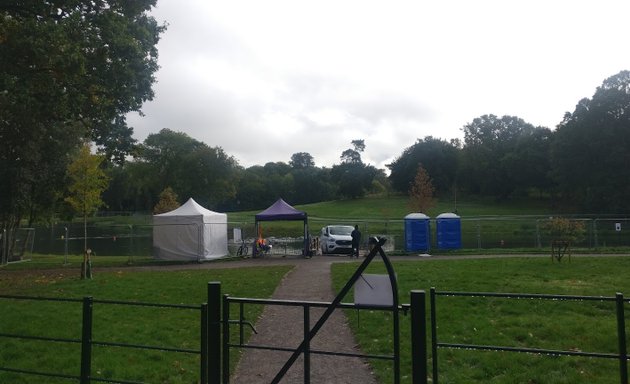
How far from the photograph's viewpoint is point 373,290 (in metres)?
4.36

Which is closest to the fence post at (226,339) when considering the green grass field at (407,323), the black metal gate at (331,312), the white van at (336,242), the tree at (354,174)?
the black metal gate at (331,312)

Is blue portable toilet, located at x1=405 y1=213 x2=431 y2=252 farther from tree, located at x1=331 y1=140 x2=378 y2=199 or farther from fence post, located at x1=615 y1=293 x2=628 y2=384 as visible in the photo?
tree, located at x1=331 y1=140 x2=378 y2=199

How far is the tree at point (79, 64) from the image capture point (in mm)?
12477

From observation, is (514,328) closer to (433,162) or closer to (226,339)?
(226,339)

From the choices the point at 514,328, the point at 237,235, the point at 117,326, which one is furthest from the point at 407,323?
the point at 237,235

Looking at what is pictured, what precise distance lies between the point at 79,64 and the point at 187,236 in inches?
615

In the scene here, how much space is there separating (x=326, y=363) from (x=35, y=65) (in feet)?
34.7

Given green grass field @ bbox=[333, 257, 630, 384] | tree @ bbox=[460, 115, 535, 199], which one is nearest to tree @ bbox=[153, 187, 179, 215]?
green grass field @ bbox=[333, 257, 630, 384]

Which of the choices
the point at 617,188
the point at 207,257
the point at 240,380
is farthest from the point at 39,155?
the point at 617,188

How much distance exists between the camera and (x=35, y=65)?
1305 centimetres

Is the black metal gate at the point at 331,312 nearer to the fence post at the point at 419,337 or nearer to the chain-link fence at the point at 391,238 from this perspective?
the fence post at the point at 419,337

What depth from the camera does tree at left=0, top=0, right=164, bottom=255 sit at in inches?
491

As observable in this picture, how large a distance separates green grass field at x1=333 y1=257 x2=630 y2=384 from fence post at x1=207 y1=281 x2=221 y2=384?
6.17ft

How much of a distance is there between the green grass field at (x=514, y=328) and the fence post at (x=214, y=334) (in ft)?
6.17
